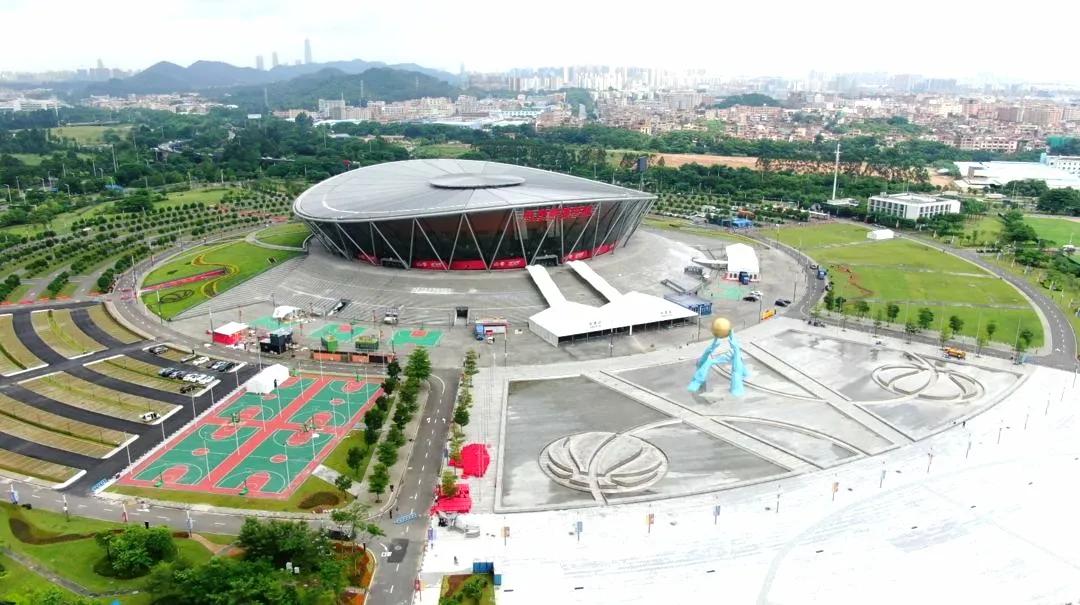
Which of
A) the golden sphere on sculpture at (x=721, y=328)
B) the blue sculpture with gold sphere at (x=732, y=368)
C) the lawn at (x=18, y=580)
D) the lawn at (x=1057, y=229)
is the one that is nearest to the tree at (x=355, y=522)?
the lawn at (x=18, y=580)

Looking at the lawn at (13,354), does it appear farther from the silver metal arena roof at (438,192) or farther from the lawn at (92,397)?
the silver metal arena roof at (438,192)

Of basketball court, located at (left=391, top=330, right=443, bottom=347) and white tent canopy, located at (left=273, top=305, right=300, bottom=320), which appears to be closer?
basketball court, located at (left=391, top=330, right=443, bottom=347)

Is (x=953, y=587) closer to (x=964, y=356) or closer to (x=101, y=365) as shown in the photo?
(x=964, y=356)

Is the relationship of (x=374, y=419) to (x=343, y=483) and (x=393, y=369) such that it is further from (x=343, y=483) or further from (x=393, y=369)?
(x=393, y=369)

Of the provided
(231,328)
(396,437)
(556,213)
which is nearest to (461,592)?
(396,437)

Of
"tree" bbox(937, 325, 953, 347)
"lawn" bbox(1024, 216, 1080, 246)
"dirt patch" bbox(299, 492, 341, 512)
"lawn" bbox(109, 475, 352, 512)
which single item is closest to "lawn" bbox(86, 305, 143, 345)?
"lawn" bbox(109, 475, 352, 512)

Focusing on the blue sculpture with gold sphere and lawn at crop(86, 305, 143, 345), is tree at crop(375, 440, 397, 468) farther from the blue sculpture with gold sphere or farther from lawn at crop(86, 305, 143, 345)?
lawn at crop(86, 305, 143, 345)
